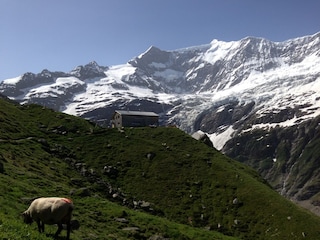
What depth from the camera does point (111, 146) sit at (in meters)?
A: 80.9

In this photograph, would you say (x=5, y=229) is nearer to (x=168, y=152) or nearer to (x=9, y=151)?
(x=9, y=151)

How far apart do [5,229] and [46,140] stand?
5757 centimetres

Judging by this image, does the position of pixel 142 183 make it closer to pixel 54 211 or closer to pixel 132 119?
pixel 54 211

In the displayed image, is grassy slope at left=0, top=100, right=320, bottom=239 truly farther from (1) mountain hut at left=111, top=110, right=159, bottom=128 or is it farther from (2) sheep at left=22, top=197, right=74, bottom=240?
(1) mountain hut at left=111, top=110, right=159, bottom=128

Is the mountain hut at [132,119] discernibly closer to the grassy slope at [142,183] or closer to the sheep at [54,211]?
the grassy slope at [142,183]

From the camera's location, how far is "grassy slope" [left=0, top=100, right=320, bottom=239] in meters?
41.2

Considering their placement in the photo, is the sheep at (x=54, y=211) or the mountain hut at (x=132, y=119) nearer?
the sheep at (x=54, y=211)

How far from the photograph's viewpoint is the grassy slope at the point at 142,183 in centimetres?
4116

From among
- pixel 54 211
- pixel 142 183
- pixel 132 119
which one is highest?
pixel 132 119

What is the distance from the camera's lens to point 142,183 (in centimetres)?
6756

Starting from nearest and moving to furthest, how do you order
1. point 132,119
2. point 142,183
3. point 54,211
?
point 54,211 → point 142,183 → point 132,119

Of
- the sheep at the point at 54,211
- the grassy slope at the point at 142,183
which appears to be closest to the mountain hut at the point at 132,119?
the grassy slope at the point at 142,183

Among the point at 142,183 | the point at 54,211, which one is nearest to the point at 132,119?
the point at 142,183

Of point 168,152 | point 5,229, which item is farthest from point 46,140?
point 5,229
